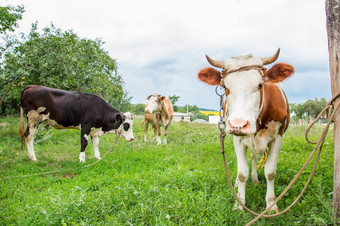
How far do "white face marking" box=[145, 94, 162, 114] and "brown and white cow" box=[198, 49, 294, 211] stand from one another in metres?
7.59

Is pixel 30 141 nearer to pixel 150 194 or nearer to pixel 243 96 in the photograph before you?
pixel 150 194

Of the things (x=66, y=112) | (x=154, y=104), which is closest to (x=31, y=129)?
(x=66, y=112)

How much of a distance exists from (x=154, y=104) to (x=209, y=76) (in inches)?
322

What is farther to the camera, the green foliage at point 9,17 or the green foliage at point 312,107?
the green foliage at point 312,107

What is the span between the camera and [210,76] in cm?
410

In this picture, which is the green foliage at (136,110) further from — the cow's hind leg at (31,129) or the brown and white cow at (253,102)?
the brown and white cow at (253,102)

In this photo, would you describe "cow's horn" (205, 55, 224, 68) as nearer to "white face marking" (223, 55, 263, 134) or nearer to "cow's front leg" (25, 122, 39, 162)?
"white face marking" (223, 55, 263, 134)

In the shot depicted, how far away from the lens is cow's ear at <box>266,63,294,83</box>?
3705 millimetres

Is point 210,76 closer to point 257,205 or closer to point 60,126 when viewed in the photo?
point 257,205

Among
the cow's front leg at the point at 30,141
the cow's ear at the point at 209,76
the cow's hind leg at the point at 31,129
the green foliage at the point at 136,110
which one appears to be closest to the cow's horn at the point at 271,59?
the cow's ear at the point at 209,76

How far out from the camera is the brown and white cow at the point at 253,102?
3227mm

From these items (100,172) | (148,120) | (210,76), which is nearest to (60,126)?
(100,172)

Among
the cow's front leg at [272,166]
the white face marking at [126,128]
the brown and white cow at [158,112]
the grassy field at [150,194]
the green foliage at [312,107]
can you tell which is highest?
the green foliage at [312,107]

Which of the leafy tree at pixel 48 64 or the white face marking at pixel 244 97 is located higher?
the leafy tree at pixel 48 64
